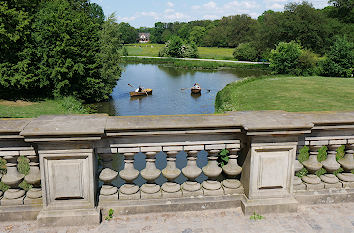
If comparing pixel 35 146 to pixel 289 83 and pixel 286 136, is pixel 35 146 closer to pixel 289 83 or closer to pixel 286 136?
pixel 286 136

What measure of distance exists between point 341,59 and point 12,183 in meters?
59.4

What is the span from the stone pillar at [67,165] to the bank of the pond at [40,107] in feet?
79.6

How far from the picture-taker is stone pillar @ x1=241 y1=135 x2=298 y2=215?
3.91m

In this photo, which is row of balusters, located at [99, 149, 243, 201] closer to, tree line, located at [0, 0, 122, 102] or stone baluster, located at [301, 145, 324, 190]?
stone baluster, located at [301, 145, 324, 190]

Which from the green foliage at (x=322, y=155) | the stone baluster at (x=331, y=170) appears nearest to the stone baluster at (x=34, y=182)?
the stone baluster at (x=331, y=170)

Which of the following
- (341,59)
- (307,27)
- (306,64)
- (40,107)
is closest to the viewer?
(40,107)

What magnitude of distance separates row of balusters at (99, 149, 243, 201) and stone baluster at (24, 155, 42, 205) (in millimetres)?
709

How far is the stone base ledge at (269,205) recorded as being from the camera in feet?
13.4

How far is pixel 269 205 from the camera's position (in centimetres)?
411

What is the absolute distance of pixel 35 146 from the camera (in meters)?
3.76

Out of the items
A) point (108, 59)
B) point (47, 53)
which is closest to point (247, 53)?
point (108, 59)

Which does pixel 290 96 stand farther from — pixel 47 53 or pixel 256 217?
pixel 256 217

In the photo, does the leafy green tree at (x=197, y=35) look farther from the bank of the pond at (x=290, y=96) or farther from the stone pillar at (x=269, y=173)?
the stone pillar at (x=269, y=173)

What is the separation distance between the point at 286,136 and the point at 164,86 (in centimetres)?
4446
